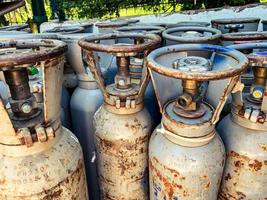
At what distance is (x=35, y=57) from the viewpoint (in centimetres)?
57

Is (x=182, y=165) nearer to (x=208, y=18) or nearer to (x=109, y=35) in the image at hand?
(x=109, y=35)

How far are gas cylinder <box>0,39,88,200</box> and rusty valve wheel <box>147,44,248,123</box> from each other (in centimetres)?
26

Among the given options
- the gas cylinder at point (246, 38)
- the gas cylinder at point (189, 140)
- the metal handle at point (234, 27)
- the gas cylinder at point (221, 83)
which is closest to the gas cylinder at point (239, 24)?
the metal handle at point (234, 27)

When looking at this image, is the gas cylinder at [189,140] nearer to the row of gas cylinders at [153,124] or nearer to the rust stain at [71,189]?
the row of gas cylinders at [153,124]

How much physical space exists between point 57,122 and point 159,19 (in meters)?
1.35

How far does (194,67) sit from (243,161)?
1.08 feet

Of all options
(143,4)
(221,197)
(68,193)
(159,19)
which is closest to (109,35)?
→ (68,193)

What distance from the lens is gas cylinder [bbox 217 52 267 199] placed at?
75 cm

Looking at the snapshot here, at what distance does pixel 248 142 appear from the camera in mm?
758

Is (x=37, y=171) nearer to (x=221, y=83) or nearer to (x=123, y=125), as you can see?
(x=123, y=125)

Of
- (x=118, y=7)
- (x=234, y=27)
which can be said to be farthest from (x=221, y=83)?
(x=118, y=7)

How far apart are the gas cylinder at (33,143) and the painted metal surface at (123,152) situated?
190 millimetres

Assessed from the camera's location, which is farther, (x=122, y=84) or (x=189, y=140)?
(x=122, y=84)

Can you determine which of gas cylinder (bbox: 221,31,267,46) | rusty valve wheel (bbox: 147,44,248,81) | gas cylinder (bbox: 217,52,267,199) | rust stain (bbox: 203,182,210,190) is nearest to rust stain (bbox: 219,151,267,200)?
gas cylinder (bbox: 217,52,267,199)
